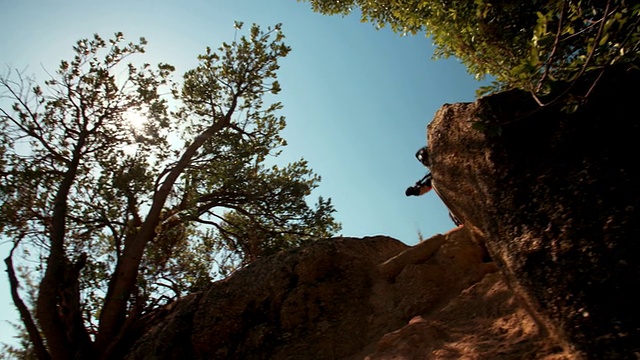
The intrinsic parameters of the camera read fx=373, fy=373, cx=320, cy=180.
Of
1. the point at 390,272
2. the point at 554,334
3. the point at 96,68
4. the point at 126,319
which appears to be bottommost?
the point at 554,334

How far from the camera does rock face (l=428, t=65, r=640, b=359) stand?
8.64ft

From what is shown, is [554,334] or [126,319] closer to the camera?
[554,334]

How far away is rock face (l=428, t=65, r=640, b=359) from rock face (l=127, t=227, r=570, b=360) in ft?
2.62

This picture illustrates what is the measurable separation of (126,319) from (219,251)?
12.9 feet

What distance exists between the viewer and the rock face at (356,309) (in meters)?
4.12

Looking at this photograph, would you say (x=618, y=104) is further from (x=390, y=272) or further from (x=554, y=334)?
(x=390, y=272)

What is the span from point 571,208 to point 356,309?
135 inches

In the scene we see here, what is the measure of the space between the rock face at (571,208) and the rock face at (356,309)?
31.4 inches

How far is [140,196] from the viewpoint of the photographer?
974cm

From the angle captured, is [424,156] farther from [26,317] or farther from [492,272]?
[26,317]

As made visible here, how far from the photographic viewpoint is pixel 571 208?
2988mm

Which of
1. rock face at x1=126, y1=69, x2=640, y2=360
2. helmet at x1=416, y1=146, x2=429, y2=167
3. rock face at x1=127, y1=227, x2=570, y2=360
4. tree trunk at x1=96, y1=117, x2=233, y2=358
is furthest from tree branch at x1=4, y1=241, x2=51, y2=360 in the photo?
helmet at x1=416, y1=146, x2=429, y2=167

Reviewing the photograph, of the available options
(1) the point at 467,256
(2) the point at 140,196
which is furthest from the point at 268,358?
(2) the point at 140,196

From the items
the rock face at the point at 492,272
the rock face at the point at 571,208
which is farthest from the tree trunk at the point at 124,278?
the rock face at the point at 571,208
